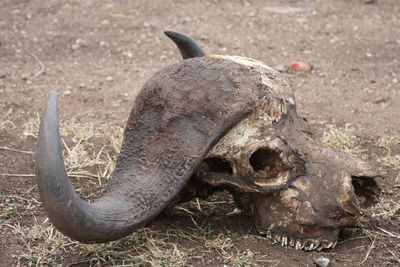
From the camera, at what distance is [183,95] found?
3.47m

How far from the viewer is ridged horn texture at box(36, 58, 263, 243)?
3199 millimetres

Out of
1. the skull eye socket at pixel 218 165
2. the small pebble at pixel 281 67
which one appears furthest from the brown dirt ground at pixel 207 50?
the skull eye socket at pixel 218 165

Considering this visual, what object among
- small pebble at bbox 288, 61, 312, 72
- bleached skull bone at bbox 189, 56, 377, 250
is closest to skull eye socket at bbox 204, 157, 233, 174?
bleached skull bone at bbox 189, 56, 377, 250

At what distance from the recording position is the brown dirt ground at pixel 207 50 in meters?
4.09

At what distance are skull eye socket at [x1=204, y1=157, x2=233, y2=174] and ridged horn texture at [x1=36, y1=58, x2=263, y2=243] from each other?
0.29m

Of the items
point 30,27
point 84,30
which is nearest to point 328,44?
point 84,30

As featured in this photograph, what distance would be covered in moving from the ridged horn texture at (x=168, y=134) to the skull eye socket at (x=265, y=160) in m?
0.28

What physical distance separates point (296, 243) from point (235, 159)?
628 mm

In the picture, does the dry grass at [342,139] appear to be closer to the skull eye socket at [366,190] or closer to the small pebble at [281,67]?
the skull eye socket at [366,190]

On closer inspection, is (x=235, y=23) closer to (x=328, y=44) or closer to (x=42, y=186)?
(x=328, y=44)

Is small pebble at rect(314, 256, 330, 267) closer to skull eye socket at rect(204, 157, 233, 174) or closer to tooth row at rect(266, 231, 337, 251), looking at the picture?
tooth row at rect(266, 231, 337, 251)

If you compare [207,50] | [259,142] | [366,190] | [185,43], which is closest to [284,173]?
[259,142]

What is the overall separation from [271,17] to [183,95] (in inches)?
212

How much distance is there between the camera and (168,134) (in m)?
3.41
